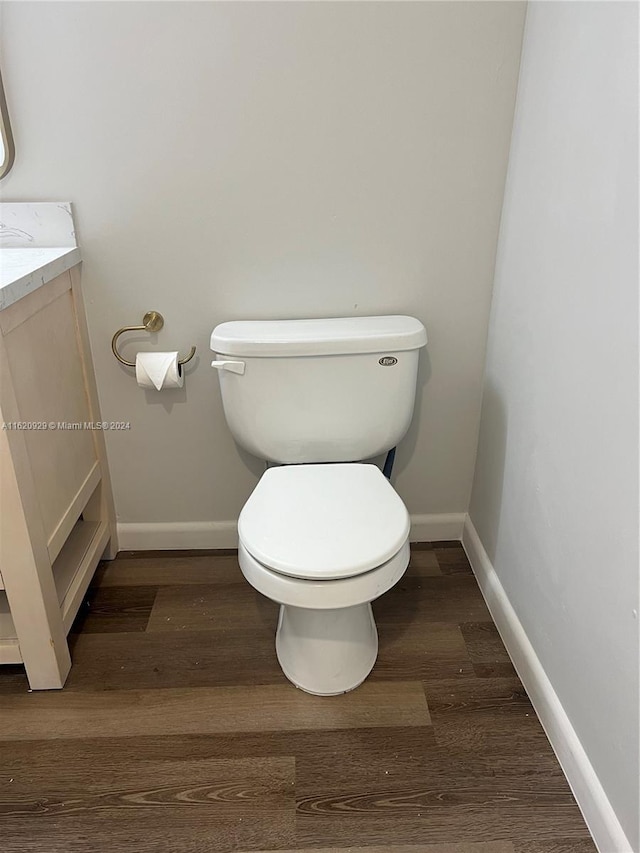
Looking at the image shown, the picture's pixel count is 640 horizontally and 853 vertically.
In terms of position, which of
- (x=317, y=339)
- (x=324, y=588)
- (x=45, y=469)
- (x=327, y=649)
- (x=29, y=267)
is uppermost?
(x=29, y=267)

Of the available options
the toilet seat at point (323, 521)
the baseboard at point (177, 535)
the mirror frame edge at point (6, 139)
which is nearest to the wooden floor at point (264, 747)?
the baseboard at point (177, 535)

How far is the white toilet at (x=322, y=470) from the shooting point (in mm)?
1237

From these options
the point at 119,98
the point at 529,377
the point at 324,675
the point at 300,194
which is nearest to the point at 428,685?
the point at 324,675

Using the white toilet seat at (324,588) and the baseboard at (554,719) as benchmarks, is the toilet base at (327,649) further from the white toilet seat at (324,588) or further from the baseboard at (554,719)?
the baseboard at (554,719)

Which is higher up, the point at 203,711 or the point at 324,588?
the point at 324,588

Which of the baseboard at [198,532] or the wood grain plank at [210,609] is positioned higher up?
the baseboard at [198,532]

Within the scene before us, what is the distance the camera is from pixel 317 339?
4.87 ft

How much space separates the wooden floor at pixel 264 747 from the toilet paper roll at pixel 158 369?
610 mm

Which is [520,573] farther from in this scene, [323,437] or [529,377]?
[323,437]

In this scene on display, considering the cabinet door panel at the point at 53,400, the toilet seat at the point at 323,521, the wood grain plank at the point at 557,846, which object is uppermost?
the cabinet door panel at the point at 53,400

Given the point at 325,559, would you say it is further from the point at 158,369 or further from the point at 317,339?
the point at 158,369

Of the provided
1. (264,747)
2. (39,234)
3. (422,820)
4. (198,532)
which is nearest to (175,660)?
(264,747)

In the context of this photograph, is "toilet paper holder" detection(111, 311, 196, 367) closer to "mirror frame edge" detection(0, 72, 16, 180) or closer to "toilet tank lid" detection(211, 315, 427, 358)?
"toilet tank lid" detection(211, 315, 427, 358)

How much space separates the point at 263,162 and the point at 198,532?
3.48ft
